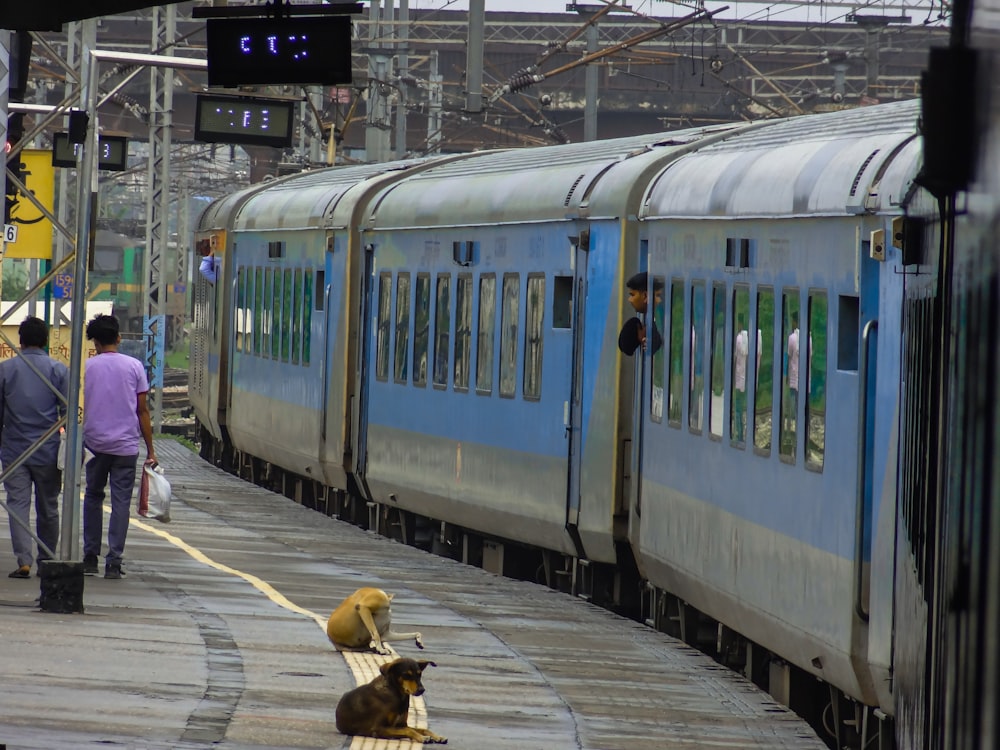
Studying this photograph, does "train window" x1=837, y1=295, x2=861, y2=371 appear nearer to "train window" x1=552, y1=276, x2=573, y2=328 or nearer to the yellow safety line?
the yellow safety line

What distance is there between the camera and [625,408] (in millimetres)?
13688

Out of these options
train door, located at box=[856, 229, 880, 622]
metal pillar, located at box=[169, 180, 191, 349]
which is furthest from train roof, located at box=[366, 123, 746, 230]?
metal pillar, located at box=[169, 180, 191, 349]

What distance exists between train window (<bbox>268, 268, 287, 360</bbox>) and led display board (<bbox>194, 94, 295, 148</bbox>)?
2.15m

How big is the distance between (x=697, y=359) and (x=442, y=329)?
6.15 meters

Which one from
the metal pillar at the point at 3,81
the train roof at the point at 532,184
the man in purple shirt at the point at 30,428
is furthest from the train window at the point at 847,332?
the man in purple shirt at the point at 30,428

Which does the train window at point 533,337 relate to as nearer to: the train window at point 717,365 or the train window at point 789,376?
the train window at point 717,365

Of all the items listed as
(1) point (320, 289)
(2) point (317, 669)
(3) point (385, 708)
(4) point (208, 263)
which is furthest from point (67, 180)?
(3) point (385, 708)

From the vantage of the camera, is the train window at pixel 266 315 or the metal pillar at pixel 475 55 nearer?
Result: the train window at pixel 266 315

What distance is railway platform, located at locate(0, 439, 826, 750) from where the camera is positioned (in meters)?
8.66

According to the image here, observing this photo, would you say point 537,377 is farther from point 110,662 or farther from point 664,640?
point 110,662

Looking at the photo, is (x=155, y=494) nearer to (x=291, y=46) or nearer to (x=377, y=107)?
(x=291, y=46)

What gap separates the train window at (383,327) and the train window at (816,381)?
10074mm

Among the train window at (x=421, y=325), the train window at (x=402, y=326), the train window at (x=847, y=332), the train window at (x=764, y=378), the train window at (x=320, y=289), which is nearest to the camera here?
the train window at (x=847, y=332)

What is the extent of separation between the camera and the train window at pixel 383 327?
19.3 meters
